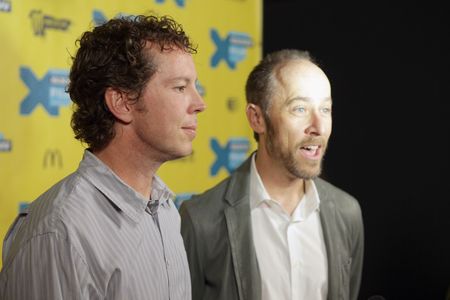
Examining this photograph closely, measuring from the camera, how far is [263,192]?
6.92ft

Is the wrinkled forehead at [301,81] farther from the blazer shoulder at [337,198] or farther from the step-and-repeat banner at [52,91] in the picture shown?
the step-and-repeat banner at [52,91]

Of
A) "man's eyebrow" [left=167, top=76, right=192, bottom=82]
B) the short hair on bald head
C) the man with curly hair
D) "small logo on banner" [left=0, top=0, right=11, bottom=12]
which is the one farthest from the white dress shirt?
"small logo on banner" [left=0, top=0, right=11, bottom=12]

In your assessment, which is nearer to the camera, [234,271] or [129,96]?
[129,96]

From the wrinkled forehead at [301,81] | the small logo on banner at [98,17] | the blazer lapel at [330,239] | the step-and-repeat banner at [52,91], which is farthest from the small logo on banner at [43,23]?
the blazer lapel at [330,239]

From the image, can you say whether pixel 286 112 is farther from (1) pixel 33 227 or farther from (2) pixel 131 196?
(1) pixel 33 227

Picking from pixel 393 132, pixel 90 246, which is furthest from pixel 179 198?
pixel 90 246

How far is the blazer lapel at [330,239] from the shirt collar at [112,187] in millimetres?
789

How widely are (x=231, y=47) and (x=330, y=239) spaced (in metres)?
1.18

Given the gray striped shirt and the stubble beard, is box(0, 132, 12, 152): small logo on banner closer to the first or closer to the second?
the gray striped shirt

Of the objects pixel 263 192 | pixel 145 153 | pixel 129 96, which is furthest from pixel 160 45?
pixel 263 192

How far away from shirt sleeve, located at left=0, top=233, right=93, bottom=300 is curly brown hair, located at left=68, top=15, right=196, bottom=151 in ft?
1.08

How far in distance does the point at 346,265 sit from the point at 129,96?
3.29 ft

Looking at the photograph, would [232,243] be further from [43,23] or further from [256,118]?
[43,23]

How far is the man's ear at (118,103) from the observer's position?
1.54m
